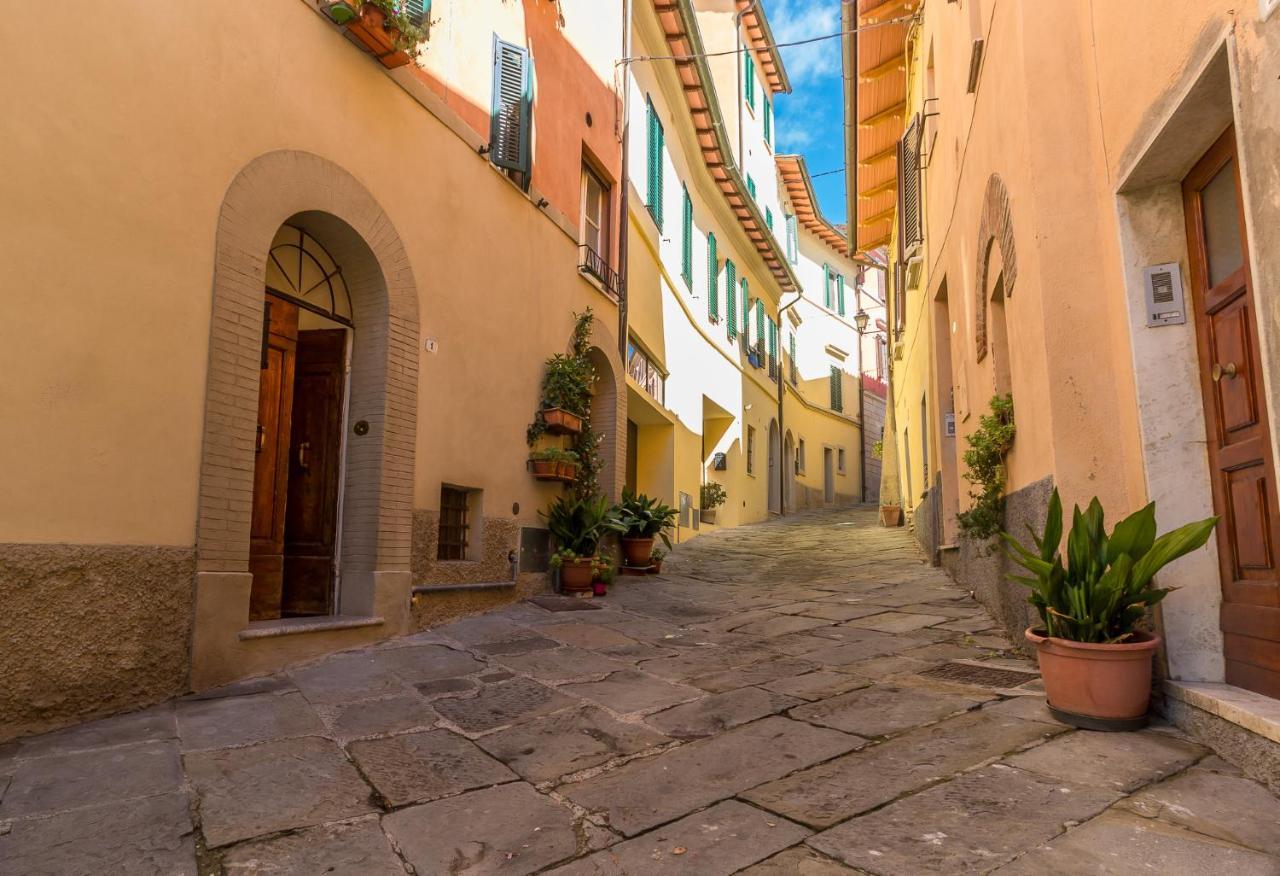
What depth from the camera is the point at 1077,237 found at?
4.30 metres

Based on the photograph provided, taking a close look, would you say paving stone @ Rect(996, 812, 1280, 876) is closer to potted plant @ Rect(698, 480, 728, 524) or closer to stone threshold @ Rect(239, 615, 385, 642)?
stone threshold @ Rect(239, 615, 385, 642)

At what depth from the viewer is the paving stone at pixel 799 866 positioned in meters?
2.40

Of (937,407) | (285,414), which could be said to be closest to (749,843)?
(285,414)

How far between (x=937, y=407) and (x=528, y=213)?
4772mm

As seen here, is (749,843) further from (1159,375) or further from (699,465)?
(699,465)

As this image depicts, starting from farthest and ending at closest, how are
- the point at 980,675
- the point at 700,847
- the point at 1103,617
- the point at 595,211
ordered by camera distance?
1. the point at 595,211
2. the point at 980,675
3. the point at 1103,617
4. the point at 700,847

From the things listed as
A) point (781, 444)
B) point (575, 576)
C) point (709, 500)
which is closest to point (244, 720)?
point (575, 576)

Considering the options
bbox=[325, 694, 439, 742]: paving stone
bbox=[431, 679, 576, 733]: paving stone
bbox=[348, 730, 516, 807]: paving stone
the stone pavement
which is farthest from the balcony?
bbox=[348, 730, 516, 807]: paving stone

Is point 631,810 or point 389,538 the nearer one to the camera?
point 631,810

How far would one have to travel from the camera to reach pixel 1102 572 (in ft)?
11.8

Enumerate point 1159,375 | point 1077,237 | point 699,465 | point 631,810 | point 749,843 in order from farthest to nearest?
point 699,465, point 1077,237, point 1159,375, point 631,810, point 749,843

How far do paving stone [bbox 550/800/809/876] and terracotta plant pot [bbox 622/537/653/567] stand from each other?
6525 mm

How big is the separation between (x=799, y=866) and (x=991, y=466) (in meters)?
4.05

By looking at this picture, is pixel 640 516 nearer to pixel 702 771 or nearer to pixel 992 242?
pixel 992 242
